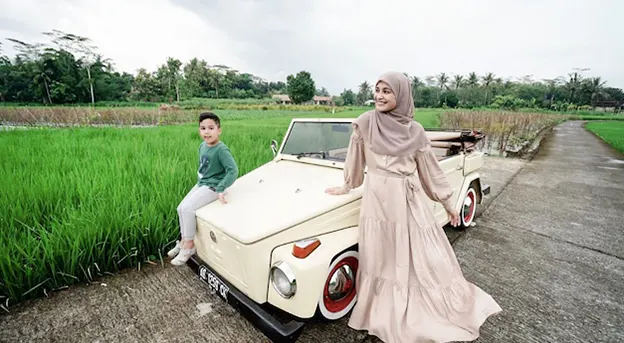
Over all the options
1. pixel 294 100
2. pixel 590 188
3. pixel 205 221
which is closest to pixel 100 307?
pixel 205 221

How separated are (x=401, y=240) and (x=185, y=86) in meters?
75.4

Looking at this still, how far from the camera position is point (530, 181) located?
648 centimetres

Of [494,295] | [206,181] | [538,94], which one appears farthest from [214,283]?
[538,94]

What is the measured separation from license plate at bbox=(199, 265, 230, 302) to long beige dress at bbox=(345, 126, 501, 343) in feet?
2.90

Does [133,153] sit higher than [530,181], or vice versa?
[133,153]

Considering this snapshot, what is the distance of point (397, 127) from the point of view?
1.86 m

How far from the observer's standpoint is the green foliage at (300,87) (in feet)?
220

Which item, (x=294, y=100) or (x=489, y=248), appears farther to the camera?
(x=294, y=100)

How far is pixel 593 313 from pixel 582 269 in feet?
2.79

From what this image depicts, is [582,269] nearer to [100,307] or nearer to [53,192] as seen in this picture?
[100,307]

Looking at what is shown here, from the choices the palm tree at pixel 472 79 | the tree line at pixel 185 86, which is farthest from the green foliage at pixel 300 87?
the palm tree at pixel 472 79

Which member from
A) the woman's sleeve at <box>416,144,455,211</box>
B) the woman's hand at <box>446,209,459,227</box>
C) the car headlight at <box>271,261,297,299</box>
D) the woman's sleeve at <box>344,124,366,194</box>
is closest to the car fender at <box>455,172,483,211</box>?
the woman's hand at <box>446,209,459,227</box>

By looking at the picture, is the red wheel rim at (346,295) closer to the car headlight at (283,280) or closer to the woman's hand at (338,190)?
the car headlight at (283,280)

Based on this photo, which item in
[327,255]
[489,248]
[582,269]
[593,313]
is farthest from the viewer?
[489,248]
